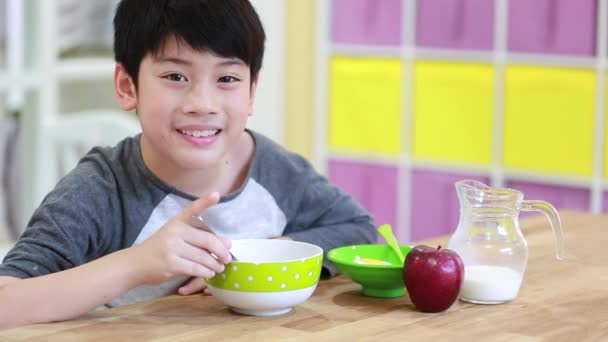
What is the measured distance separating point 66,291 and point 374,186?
2712 mm

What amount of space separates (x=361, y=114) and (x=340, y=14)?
0.38 m

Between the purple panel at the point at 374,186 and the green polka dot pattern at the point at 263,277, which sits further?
the purple panel at the point at 374,186

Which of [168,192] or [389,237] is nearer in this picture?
[389,237]

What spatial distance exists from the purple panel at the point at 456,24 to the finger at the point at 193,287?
2.37 metres

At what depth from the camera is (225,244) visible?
54.3 inches

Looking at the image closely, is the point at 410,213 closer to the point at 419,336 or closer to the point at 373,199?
the point at 373,199

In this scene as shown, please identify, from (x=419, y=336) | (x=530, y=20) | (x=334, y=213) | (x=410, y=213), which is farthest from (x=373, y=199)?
(x=419, y=336)

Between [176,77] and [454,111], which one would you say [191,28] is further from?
[454,111]

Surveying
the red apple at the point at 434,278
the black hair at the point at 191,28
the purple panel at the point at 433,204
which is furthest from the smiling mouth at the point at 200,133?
the purple panel at the point at 433,204

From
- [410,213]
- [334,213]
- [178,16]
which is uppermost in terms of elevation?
[178,16]

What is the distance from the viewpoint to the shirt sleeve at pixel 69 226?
4.82 ft

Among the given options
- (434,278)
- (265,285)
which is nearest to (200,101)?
(265,285)

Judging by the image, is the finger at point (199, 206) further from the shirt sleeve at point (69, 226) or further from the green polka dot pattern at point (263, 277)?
the shirt sleeve at point (69, 226)

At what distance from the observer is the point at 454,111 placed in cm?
377
